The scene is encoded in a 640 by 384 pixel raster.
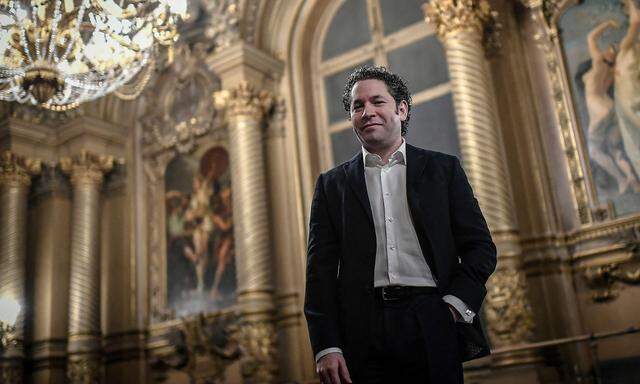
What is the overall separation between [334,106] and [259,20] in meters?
1.48

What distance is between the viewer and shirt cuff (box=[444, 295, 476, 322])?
1.95 meters

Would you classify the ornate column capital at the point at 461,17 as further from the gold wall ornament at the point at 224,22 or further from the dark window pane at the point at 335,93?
the gold wall ornament at the point at 224,22

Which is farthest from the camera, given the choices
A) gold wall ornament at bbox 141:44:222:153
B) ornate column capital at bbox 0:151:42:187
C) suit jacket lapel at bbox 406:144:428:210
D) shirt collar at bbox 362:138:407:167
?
ornate column capital at bbox 0:151:42:187

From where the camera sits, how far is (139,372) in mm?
8961

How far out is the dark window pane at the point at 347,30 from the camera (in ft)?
27.3

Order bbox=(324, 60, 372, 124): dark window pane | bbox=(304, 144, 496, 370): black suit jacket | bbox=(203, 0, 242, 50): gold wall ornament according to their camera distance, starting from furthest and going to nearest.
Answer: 1. bbox=(203, 0, 242, 50): gold wall ornament
2. bbox=(324, 60, 372, 124): dark window pane
3. bbox=(304, 144, 496, 370): black suit jacket

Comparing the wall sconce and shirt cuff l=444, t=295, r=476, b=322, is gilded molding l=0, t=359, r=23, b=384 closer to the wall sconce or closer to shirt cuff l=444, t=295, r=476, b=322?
the wall sconce

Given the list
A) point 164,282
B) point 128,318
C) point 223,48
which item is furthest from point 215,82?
point 128,318

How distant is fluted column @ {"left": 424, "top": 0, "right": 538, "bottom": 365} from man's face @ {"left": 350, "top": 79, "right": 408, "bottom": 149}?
170 inches

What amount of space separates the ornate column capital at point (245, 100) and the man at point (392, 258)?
602 cm

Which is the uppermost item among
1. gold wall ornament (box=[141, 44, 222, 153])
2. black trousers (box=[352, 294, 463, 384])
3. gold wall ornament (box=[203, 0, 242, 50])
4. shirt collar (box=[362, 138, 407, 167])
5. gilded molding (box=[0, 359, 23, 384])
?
gold wall ornament (box=[203, 0, 242, 50])

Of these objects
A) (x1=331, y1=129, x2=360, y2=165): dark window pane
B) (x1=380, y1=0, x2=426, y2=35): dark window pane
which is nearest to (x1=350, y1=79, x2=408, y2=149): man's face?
(x1=331, y1=129, x2=360, y2=165): dark window pane

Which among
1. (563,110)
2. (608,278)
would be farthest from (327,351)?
(563,110)

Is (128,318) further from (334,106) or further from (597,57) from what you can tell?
(597,57)
